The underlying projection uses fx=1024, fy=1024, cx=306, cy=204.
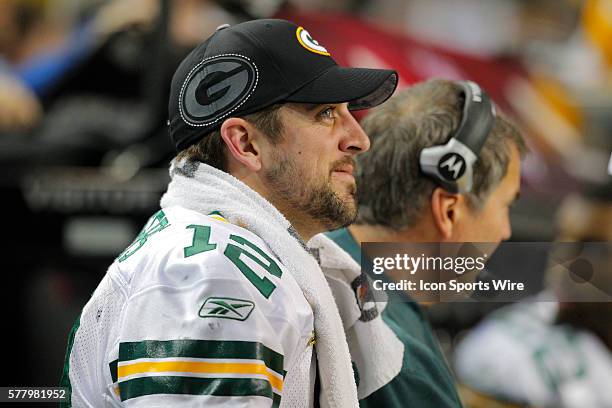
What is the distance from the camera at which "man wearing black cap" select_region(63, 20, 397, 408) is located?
3.68 ft

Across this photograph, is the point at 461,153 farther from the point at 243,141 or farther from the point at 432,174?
the point at 243,141

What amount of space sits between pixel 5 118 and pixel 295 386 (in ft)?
6.69

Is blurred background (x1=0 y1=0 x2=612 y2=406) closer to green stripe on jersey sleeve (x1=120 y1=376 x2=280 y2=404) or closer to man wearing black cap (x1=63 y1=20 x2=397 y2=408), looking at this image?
man wearing black cap (x1=63 y1=20 x2=397 y2=408)

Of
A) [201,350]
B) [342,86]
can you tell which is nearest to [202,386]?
[201,350]

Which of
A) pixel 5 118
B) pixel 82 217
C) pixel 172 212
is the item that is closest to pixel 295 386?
pixel 172 212

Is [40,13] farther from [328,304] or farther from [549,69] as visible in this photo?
[328,304]

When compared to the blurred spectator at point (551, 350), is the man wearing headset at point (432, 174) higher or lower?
higher

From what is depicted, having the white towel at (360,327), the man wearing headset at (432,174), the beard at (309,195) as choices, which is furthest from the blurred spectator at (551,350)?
the beard at (309,195)

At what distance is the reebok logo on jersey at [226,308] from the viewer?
1.13 meters

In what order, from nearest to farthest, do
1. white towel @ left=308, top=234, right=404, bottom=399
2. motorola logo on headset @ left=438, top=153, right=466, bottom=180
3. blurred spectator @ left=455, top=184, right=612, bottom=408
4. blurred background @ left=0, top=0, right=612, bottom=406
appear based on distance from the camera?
1. white towel @ left=308, top=234, right=404, bottom=399
2. motorola logo on headset @ left=438, top=153, right=466, bottom=180
3. blurred spectator @ left=455, top=184, right=612, bottom=408
4. blurred background @ left=0, top=0, right=612, bottom=406


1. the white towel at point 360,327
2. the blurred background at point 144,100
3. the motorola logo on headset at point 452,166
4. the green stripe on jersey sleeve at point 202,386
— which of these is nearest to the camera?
the green stripe on jersey sleeve at point 202,386

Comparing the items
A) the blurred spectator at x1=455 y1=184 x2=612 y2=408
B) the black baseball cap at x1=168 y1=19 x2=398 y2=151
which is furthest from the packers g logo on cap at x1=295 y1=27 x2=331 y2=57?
the blurred spectator at x1=455 y1=184 x2=612 y2=408

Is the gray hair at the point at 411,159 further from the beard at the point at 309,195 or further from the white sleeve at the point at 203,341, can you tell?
the white sleeve at the point at 203,341

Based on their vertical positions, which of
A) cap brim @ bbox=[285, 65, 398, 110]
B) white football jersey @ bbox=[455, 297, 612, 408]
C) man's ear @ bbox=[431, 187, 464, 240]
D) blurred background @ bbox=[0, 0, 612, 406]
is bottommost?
white football jersey @ bbox=[455, 297, 612, 408]
